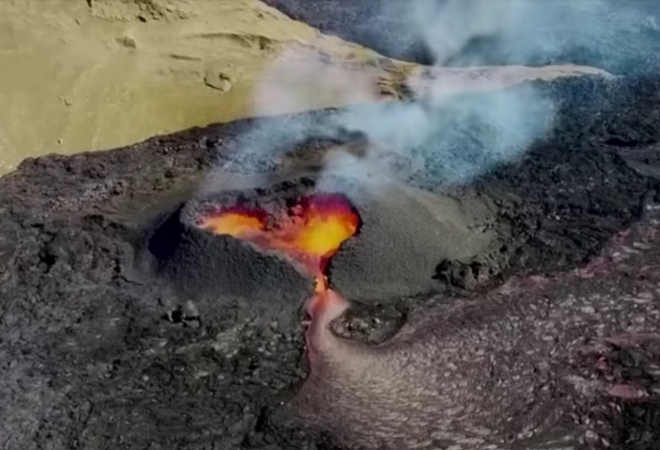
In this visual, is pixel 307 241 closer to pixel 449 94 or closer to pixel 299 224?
pixel 299 224

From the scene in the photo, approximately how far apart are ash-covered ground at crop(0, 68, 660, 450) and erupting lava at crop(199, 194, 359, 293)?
538 millimetres

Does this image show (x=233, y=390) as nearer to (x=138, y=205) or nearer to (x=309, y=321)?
(x=309, y=321)

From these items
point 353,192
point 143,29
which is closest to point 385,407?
point 353,192

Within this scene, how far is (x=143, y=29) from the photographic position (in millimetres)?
14516

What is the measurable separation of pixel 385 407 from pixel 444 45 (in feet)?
30.4

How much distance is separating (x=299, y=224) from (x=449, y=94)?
4.66 metres

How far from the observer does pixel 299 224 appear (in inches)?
422

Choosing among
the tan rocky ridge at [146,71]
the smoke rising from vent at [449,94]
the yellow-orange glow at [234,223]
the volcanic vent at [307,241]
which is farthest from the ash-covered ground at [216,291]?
the yellow-orange glow at [234,223]

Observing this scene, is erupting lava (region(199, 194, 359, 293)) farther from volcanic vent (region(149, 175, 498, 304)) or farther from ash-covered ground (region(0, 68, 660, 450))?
ash-covered ground (region(0, 68, 660, 450))

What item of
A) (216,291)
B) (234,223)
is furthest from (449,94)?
(216,291)

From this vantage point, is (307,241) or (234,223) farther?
(234,223)

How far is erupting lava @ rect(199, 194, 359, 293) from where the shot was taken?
10.6 meters

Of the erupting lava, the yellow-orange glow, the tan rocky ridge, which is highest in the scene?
the erupting lava

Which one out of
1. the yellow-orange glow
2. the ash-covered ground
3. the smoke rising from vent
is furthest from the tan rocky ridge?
the yellow-orange glow
